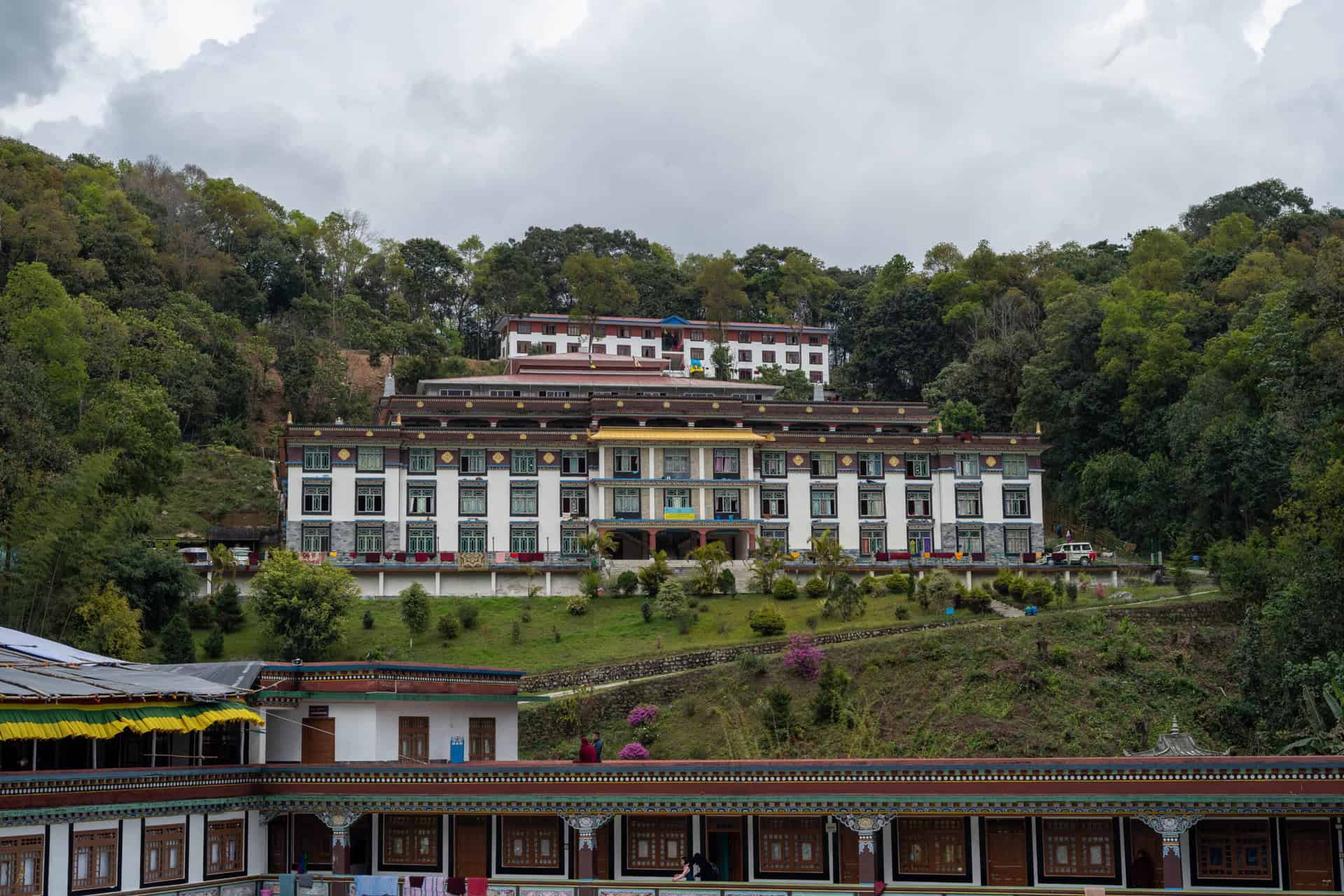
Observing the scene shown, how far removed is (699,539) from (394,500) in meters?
13.0

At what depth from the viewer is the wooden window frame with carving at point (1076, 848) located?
29.1 m

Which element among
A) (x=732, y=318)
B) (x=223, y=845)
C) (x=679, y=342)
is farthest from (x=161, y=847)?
(x=732, y=318)

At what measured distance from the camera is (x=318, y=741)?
3309cm

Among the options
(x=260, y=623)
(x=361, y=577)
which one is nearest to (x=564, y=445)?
(x=361, y=577)

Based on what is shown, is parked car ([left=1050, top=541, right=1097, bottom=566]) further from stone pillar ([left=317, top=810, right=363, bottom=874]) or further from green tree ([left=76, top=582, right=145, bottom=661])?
stone pillar ([left=317, top=810, right=363, bottom=874])

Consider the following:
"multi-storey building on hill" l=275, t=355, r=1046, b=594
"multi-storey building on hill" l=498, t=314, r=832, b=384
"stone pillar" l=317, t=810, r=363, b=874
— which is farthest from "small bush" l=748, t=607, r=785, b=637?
"multi-storey building on hill" l=498, t=314, r=832, b=384

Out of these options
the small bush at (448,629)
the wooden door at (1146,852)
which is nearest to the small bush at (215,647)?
the small bush at (448,629)

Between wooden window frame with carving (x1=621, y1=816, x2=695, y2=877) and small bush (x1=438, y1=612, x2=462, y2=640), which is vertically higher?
small bush (x1=438, y1=612, x2=462, y2=640)

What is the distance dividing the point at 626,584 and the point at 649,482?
8.99 meters

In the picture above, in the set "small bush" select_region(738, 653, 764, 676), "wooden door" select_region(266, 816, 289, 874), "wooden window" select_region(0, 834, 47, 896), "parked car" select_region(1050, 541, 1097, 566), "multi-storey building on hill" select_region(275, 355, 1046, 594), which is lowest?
"wooden door" select_region(266, 816, 289, 874)

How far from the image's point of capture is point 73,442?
205ft

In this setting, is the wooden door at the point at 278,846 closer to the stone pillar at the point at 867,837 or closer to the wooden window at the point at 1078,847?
the stone pillar at the point at 867,837

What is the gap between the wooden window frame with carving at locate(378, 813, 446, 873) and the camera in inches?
1264

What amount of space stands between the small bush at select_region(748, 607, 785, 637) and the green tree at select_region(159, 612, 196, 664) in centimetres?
1812
